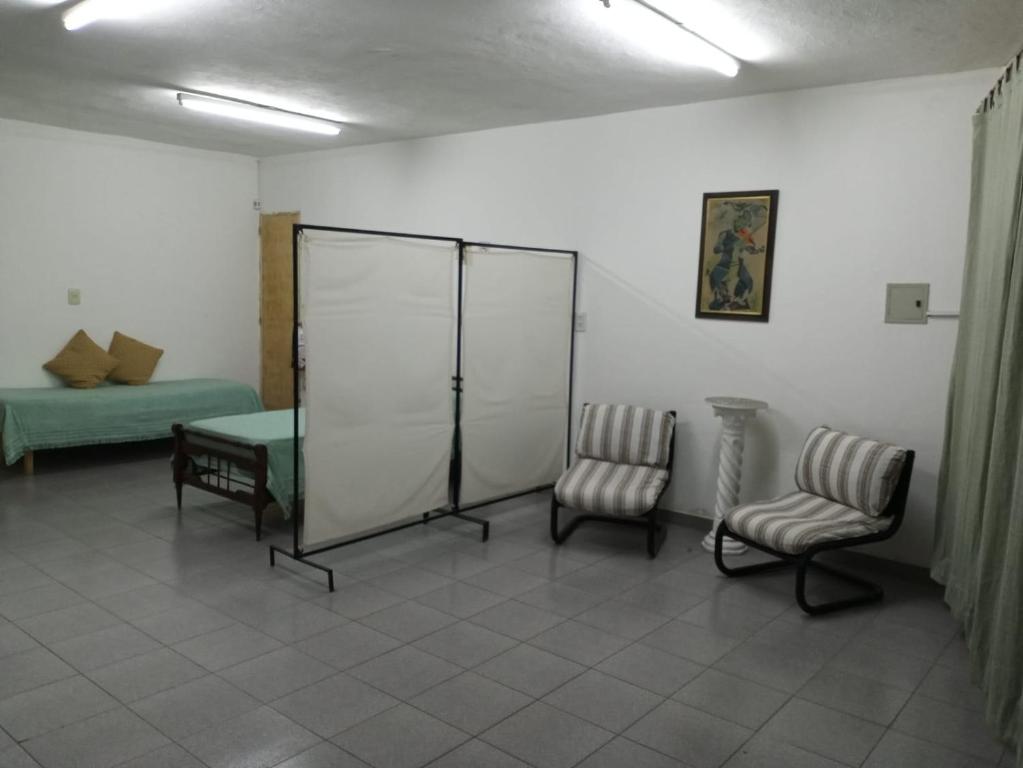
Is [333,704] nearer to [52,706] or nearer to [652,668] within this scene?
[52,706]

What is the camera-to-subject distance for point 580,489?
4.75 m

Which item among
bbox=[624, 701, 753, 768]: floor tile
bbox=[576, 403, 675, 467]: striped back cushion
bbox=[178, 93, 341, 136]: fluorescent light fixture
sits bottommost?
bbox=[624, 701, 753, 768]: floor tile

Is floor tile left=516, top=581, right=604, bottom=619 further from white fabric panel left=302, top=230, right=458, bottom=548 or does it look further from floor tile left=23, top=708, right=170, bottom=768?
floor tile left=23, top=708, right=170, bottom=768

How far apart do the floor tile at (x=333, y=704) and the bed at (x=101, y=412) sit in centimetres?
422

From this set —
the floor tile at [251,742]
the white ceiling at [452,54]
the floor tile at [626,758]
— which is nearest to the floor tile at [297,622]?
→ the floor tile at [251,742]

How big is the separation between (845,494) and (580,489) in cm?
149

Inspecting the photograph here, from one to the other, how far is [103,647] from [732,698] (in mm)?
2581

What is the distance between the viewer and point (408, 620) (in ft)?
11.9

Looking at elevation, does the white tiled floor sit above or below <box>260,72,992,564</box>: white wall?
below

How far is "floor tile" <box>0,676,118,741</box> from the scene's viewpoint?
2.65 meters

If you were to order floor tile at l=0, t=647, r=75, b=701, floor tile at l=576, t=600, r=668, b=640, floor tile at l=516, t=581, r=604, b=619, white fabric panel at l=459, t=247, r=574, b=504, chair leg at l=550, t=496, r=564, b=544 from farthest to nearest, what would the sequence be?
1. white fabric panel at l=459, t=247, r=574, b=504
2. chair leg at l=550, t=496, r=564, b=544
3. floor tile at l=516, t=581, r=604, b=619
4. floor tile at l=576, t=600, r=668, b=640
5. floor tile at l=0, t=647, r=75, b=701

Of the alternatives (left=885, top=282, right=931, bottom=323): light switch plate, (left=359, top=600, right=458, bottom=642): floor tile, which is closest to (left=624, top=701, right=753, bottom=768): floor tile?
(left=359, top=600, right=458, bottom=642): floor tile

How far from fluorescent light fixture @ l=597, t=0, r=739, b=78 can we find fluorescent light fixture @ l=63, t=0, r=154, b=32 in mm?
2117

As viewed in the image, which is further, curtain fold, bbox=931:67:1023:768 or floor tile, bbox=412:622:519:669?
floor tile, bbox=412:622:519:669
